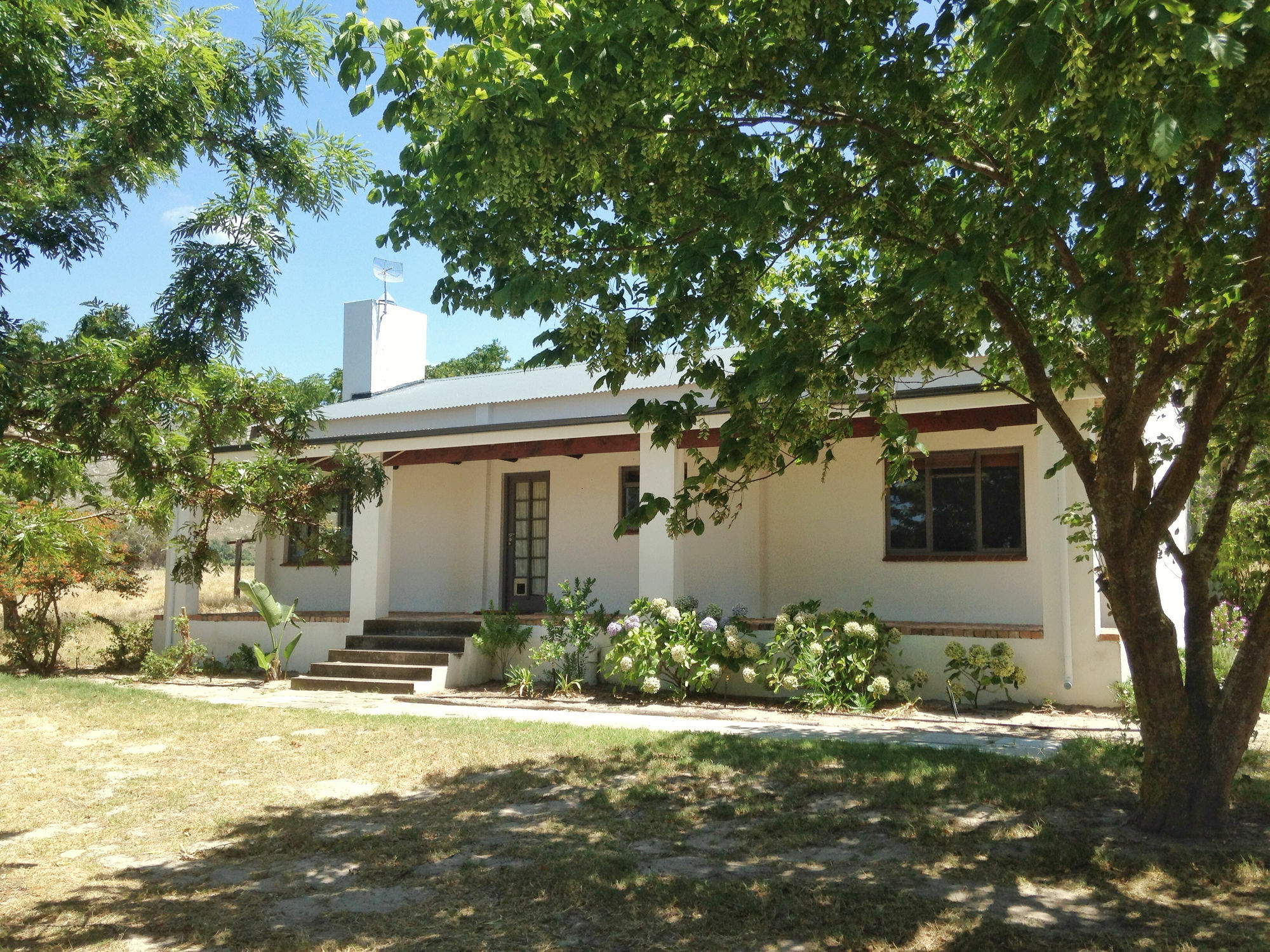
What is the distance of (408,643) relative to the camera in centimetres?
1346

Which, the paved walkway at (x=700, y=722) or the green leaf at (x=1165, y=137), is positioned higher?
the green leaf at (x=1165, y=137)

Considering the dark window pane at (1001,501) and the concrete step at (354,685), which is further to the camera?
the concrete step at (354,685)

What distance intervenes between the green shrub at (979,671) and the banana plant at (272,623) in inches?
340

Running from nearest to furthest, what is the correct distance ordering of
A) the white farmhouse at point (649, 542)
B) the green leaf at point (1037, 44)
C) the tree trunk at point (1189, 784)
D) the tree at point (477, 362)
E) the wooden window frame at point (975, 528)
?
the green leaf at point (1037, 44), the tree trunk at point (1189, 784), the white farmhouse at point (649, 542), the wooden window frame at point (975, 528), the tree at point (477, 362)

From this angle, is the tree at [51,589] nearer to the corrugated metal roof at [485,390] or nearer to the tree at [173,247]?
the corrugated metal roof at [485,390]

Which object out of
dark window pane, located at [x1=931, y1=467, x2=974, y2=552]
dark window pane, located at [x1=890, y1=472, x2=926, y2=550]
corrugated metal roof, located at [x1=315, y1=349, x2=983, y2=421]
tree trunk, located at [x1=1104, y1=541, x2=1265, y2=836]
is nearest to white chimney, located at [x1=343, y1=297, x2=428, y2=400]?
corrugated metal roof, located at [x1=315, y1=349, x2=983, y2=421]

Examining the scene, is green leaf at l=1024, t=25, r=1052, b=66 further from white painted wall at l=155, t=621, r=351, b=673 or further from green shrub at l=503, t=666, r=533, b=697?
white painted wall at l=155, t=621, r=351, b=673

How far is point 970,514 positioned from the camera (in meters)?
12.6

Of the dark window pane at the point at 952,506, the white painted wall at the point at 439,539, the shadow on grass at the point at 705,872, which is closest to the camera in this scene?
the shadow on grass at the point at 705,872

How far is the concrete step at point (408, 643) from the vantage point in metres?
13.1

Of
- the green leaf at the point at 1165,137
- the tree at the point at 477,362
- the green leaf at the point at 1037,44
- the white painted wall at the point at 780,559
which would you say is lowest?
the white painted wall at the point at 780,559

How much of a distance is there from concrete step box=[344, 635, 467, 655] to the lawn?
4237 millimetres

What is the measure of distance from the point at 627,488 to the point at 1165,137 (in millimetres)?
11782

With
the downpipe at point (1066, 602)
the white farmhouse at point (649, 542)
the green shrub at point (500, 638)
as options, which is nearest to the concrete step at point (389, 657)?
the white farmhouse at point (649, 542)
